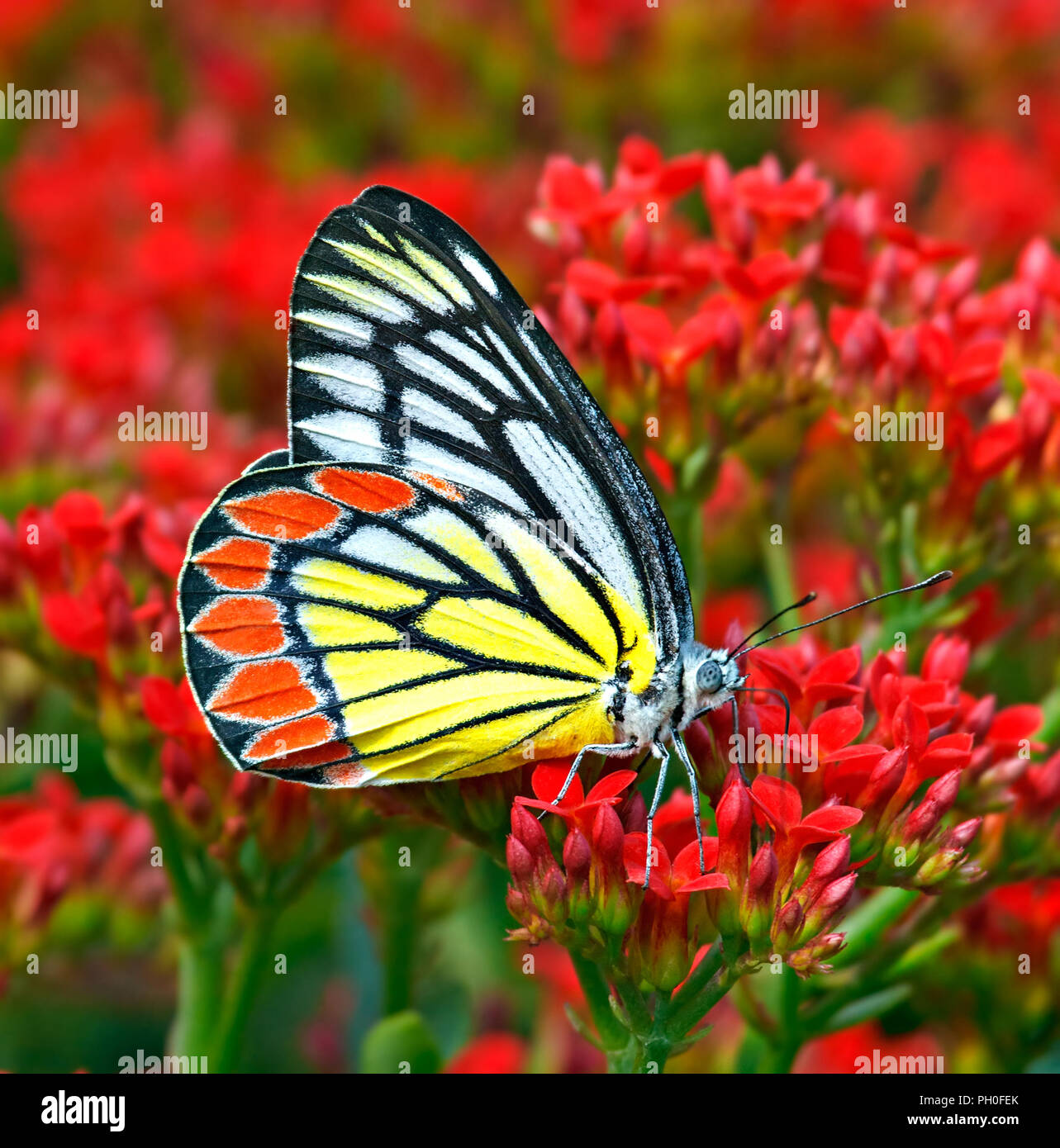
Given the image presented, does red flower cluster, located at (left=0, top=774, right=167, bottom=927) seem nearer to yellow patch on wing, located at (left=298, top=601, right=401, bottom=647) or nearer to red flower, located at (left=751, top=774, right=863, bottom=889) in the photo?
yellow patch on wing, located at (left=298, top=601, right=401, bottom=647)

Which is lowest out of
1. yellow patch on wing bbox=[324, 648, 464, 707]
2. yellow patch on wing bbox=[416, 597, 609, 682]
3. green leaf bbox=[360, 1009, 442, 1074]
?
green leaf bbox=[360, 1009, 442, 1074]

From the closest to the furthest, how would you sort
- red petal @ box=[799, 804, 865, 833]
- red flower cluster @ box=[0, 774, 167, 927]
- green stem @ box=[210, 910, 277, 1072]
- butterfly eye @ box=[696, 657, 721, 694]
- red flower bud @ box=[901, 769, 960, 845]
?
red petal @ box=[799, 804, 865, 833] → red flower bud @ box=[901, 769, 960, 845] → butterfly eye @ box=[696, 657, 721, 694] → green stem @ box=[210, 910, 277, 1072] → red flower cluster @ box=[0, 774, 167, 927]

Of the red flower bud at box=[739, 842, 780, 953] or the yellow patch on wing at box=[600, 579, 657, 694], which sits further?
the yellow patch on wing at box=[600, 579, 657, 694]

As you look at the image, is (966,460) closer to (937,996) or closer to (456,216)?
(937,996)

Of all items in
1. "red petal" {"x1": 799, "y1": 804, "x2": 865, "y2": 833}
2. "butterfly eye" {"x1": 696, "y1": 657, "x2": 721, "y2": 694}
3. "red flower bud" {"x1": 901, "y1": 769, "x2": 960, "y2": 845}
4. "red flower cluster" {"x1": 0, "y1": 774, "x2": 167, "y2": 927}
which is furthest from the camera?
"red flower cluster" {"x1": 0, "y1": 774, "x2": 167, "y2": 927}

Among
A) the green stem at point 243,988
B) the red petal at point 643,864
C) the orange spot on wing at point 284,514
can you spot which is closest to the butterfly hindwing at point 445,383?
the orange spot on wing at point 284,514

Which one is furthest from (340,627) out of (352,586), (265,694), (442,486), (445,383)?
(445,383)

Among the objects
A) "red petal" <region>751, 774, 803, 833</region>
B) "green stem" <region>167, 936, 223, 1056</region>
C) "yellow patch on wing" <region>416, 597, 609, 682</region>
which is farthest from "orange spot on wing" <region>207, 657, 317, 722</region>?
"red petal" <region>751, 774, 803, 833</region>

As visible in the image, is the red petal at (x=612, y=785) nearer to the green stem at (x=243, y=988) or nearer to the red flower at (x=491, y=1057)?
the green stem at (x=243, y=988)

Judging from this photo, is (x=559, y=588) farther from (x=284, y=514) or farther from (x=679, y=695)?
(x=284, y=514)
